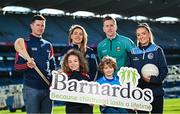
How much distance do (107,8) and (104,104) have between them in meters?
34.6

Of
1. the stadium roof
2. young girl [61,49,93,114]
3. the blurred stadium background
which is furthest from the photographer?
the stadium roof

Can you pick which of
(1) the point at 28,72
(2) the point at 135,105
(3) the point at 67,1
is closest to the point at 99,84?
(2) the point at 135,105

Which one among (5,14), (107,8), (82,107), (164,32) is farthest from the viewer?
(164,32)

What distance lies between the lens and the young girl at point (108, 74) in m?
5.62

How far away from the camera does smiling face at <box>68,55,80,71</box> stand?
5605 millimetres

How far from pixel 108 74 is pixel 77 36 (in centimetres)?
65

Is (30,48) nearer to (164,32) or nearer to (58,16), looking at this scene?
(58,16)

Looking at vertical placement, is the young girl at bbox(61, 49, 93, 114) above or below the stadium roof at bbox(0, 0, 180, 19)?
below

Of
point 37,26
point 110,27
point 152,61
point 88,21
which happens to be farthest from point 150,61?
point 88,21

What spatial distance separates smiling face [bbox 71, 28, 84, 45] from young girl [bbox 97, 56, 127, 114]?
0.42 m

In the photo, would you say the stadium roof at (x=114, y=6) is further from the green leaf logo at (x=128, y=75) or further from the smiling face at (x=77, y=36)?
the green leaf logo at (x=128, y=75)

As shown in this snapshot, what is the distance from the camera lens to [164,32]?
146 ft

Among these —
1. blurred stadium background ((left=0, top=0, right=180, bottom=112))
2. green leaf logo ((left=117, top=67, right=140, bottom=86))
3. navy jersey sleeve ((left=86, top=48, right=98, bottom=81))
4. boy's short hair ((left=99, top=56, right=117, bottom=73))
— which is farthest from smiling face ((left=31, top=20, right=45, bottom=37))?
blurred stadium background ((left=0, top=0, right=180, bottom=112))

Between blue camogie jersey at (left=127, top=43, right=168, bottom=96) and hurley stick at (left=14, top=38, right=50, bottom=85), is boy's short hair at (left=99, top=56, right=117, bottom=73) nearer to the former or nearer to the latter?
blue camogie jersey at (left=127, top=43, right=168, bottom=96)
